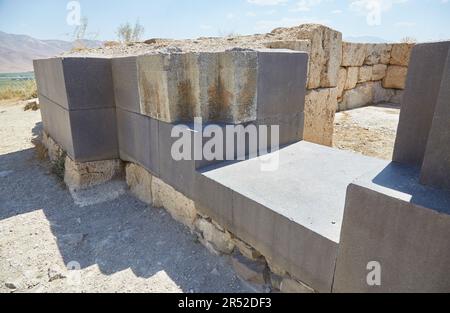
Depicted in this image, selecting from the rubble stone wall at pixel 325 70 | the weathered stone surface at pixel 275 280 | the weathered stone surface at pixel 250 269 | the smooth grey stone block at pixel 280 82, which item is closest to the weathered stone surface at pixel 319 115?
the rubble stone wall at pixel 325 70

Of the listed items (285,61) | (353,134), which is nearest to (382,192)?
(285,61)

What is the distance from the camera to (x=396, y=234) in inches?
49.1

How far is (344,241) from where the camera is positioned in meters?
1.46

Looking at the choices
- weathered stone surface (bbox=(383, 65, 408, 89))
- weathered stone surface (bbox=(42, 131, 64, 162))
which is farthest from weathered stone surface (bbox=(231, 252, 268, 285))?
weathered stone surface (bbox=(383, 65, 408, 89))

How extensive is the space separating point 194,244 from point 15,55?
366ft

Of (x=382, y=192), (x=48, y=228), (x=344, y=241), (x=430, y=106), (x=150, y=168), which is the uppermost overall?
(x=430, y=106)

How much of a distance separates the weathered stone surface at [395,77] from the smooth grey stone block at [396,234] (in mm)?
10030

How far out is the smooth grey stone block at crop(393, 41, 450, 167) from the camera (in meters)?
1.49

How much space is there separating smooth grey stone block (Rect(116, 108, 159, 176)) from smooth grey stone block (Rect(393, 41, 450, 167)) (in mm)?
2113

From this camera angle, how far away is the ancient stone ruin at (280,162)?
4.16ft

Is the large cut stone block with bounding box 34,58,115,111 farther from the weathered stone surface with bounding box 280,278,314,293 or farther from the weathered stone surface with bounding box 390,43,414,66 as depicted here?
the weathered stone surface with bounding box 390,43,414,66

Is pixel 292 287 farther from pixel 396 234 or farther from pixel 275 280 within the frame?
pixel 396 234

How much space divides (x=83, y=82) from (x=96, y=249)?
1.95 meters
